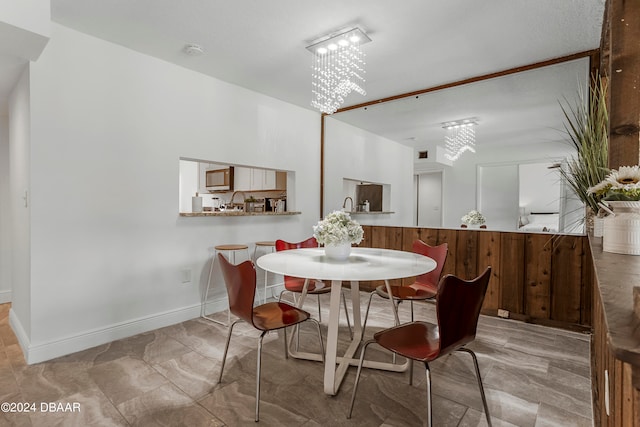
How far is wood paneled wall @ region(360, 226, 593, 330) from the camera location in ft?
9.94

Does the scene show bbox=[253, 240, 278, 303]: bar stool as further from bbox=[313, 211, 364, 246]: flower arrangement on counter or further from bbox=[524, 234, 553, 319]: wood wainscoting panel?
bbox=[524, 234, 553, 319]: wood wainscoting panel

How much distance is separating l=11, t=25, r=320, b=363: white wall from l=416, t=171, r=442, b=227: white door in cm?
221

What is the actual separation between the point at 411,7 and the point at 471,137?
2.04 m

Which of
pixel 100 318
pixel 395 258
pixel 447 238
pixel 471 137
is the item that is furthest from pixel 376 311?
pixel 100 318

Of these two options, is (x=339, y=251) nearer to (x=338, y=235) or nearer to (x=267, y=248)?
(x=338, y=235)

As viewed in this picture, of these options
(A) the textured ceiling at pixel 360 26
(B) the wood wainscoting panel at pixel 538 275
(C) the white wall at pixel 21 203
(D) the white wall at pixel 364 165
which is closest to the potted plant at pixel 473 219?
(B) the wood wainscoting panel at pixel 538 275

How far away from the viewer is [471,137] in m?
3.90

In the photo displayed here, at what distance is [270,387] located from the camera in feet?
6.81

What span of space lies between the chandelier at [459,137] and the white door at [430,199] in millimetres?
290

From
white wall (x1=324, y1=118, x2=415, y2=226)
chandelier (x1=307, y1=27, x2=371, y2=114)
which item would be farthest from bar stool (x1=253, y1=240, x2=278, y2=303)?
chandelier (x1=307, y1=27, x2=371, y2=114)

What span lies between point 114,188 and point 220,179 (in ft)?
12.4

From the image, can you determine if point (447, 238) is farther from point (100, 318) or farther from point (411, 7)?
point (100, 318)

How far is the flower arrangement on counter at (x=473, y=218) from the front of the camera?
368 cm

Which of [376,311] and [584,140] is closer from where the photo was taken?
[584,140]
